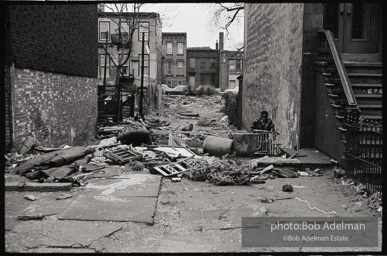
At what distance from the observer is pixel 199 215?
7066mm

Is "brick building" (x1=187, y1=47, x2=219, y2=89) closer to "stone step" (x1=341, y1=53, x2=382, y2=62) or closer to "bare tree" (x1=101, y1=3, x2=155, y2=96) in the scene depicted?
"bare tree" (x1=101, y1=3, x2=155, y2=96)

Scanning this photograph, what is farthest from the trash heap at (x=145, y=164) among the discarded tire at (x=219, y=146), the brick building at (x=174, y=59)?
the brick building at (x=174, y=59)

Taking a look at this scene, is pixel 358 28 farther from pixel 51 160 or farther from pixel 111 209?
pixel 111 209

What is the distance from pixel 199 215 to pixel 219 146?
6.25m

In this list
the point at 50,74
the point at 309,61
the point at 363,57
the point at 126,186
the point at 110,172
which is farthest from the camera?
the point at 50,74

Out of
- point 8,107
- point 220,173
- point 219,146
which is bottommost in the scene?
point 220,173

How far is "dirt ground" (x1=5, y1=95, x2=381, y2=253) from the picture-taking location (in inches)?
219

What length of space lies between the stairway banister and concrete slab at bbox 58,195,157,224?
15.9 ft

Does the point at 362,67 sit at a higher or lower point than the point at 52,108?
higher

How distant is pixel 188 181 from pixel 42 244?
455 cm

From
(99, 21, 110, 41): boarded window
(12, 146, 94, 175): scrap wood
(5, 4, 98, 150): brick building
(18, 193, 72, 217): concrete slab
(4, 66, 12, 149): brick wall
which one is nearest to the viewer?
(18, 193, 72, 217): concrete slab

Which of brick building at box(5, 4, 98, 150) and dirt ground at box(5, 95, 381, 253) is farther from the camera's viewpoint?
brick building at box(5, 4, 98, 150)

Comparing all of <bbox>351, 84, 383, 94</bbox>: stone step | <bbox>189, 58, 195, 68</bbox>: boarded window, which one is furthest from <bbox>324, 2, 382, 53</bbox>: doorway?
<bbox>189, 58, 195, 68</bbox>: boarded window

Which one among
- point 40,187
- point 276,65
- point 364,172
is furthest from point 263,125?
point 40,187
